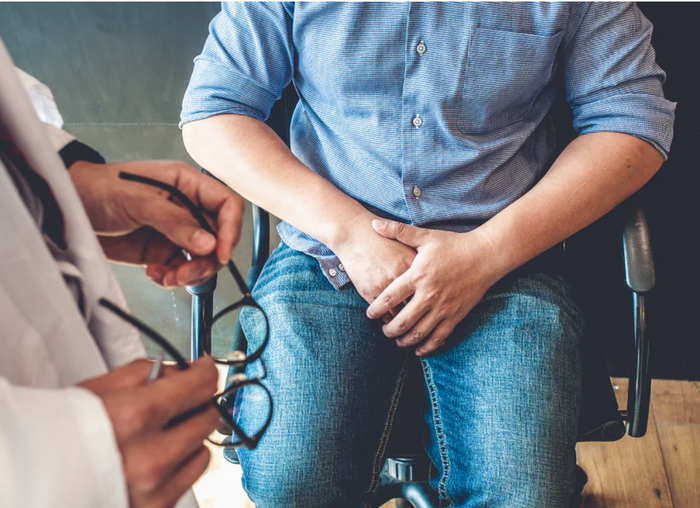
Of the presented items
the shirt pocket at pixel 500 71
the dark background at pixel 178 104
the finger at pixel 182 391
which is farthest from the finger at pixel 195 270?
the dark background at pixel 178 104

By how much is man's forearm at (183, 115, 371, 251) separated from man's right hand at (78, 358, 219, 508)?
1.66 ft

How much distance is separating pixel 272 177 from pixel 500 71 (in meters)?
0.43

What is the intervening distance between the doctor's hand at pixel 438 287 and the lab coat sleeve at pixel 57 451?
0.59 meters

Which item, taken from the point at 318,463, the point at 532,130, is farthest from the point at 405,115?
the point at 318,463

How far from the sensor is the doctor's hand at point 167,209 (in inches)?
24.6

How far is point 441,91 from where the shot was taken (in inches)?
37.8

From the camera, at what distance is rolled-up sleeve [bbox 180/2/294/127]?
0.99m

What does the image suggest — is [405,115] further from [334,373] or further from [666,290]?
[666,290]

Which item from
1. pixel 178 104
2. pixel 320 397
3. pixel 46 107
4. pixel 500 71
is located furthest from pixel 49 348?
pixel 178 104

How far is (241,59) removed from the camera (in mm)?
1011

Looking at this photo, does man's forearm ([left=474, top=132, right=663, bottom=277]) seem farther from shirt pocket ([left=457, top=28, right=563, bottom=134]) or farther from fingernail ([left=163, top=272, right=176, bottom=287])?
fingernail ([left=163, top=272, right=176, bottom=287])

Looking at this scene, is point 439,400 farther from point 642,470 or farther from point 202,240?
point 642,470

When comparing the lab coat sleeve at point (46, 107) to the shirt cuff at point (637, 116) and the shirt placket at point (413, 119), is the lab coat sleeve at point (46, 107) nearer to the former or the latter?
the shirt placket at point (413, 119)

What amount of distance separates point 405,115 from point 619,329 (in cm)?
110
